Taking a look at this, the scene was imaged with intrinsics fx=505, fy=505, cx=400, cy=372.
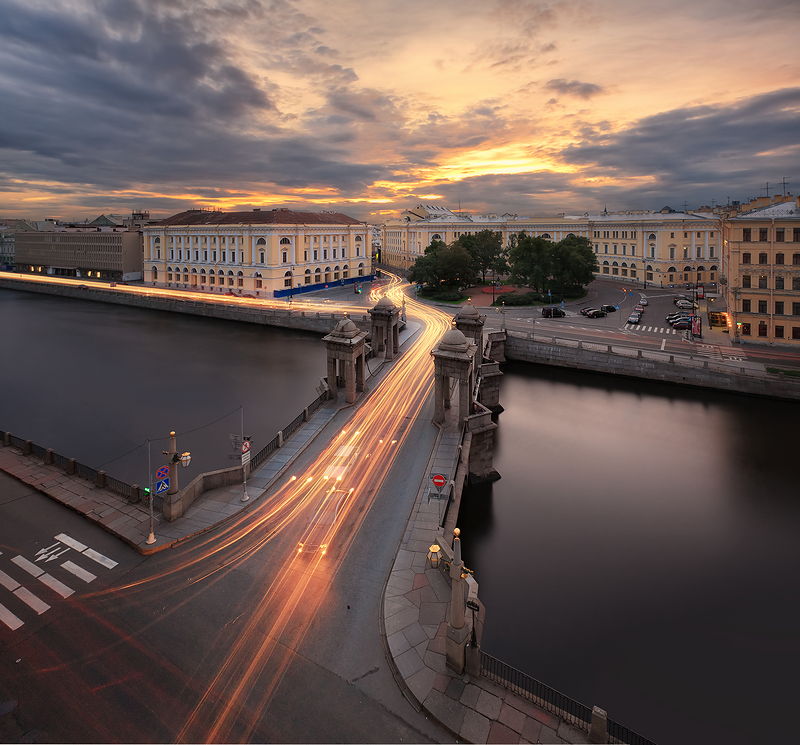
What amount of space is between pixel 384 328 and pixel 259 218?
68.7m

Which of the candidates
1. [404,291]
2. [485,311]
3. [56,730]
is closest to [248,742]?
[56,730]

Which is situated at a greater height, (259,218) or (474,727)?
(259,218)

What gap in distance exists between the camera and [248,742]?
1290cm

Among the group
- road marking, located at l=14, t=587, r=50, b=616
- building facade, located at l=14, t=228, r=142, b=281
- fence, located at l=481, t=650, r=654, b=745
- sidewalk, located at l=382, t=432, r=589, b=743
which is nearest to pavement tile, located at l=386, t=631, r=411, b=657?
sidewalk, located at l=382, t=432, r=589, b=743

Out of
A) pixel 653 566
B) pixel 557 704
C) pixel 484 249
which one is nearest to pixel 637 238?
pixel 484 249

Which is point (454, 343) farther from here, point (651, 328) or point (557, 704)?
point (651, 328)

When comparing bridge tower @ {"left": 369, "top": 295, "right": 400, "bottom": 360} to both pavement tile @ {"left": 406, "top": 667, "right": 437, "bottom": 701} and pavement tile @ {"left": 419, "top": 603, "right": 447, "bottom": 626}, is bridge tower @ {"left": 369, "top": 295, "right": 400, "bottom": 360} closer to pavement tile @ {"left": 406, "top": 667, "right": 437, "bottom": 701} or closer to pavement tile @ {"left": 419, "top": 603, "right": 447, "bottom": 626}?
pavement tile @ {"left": 419, "top": 603, "right": 447, "bottom": 626}

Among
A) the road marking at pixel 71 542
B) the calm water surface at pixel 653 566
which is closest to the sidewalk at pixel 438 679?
the calm water surface at pixel 653 566

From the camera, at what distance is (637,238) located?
354 ft

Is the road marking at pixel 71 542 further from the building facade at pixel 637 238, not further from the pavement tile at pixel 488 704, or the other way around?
the building facade at pixel 637 238

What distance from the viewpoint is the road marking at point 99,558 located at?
20016mm

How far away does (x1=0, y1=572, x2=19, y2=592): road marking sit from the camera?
18.9 m

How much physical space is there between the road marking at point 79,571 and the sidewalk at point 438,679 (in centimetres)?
1141

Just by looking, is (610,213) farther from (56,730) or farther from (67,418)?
(56,730)
